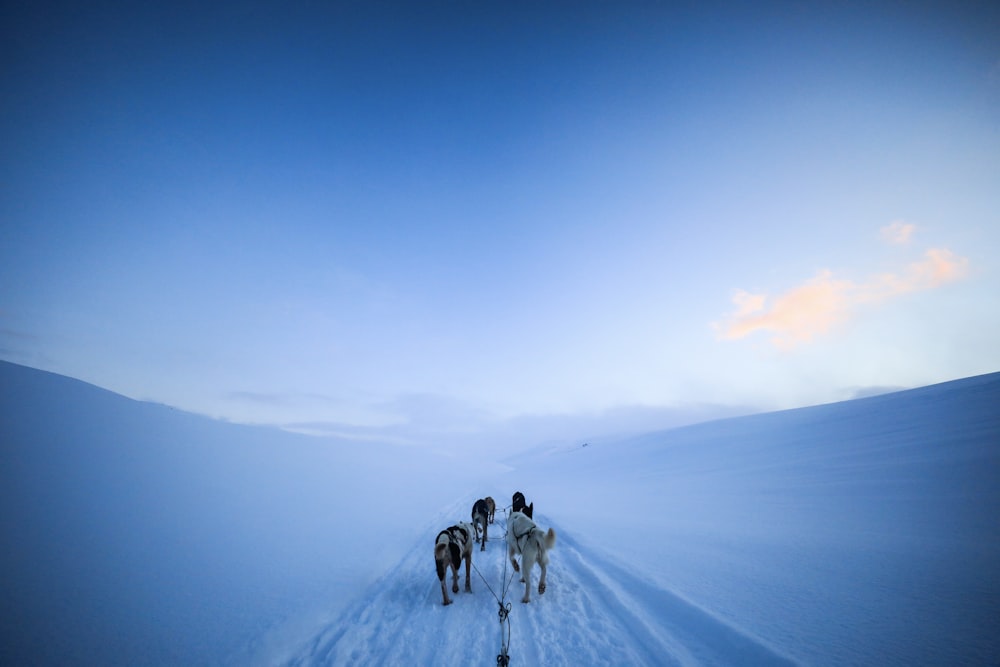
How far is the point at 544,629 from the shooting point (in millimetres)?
4758

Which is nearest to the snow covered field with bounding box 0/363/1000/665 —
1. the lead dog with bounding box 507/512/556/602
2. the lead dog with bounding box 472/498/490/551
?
the lead dog with bounding box 507/512/556/602

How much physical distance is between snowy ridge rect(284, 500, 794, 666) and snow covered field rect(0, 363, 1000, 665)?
0.04 m

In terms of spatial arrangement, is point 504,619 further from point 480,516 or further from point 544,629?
point 480,516

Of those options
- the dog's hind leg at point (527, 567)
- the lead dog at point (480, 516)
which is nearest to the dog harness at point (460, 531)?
the dog's hind leg at point (527, 567)

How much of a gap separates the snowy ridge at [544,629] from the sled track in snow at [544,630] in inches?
0.5

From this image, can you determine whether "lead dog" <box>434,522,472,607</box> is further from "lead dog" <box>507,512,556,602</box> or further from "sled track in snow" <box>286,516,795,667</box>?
"lead dog" <box>507,512,556,602</box>

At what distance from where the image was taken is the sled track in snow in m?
4.09

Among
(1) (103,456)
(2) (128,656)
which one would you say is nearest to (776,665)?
(2) (128,656)

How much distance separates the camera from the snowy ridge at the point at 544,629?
4.10 m

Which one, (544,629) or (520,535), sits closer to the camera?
(544,629)

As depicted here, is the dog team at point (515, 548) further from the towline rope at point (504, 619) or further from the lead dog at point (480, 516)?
the lead dog at point (480, 516)

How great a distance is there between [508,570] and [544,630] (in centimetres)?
300

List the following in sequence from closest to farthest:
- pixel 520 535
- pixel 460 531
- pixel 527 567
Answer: pixel 527 567 → pixel 520 535 → pixel 460 531

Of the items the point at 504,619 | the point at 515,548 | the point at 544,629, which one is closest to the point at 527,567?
the point at 515,548
